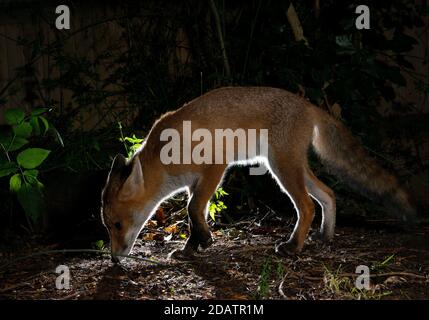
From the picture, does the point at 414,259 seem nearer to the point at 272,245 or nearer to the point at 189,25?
the point at 272,245

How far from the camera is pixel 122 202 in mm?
4664

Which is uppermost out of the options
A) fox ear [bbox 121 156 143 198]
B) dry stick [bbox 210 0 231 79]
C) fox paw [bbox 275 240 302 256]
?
dry stick [bbox 210 0 231 79]

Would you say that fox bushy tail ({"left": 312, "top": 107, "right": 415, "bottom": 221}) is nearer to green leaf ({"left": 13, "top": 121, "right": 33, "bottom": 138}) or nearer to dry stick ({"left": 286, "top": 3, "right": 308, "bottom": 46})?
dry stick ({"left": 286, "top": 3, "right": 308, "bottom": 46})

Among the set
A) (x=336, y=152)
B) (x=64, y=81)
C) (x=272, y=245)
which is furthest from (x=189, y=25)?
(x=272, y=245)

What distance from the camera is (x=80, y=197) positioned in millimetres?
5898

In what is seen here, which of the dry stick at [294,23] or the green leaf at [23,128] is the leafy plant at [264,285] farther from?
the dry stick at [294,23]

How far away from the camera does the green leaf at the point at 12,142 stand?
396 cm

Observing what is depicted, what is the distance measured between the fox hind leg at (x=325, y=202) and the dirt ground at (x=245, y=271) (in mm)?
118

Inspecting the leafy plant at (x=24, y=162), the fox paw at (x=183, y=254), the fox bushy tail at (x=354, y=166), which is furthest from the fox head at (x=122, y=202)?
the fox bushy tail at (x=354, y=166)

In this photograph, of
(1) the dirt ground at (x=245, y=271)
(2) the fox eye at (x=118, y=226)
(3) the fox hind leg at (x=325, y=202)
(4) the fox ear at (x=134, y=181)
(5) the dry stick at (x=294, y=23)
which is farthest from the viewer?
(5) the dry stick at (x=294, y=23)

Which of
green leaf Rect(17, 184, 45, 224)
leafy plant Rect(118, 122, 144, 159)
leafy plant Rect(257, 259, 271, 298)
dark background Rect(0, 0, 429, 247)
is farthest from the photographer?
dark background Rect(0, 0, 429, 247)

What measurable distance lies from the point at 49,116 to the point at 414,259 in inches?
188

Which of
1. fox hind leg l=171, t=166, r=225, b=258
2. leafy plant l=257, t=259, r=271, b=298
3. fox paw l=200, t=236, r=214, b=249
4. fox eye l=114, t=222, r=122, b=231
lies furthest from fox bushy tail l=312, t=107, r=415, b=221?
fox eye l=114, t=222, r=122, b=231

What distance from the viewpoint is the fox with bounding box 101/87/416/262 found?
463 centimetres
